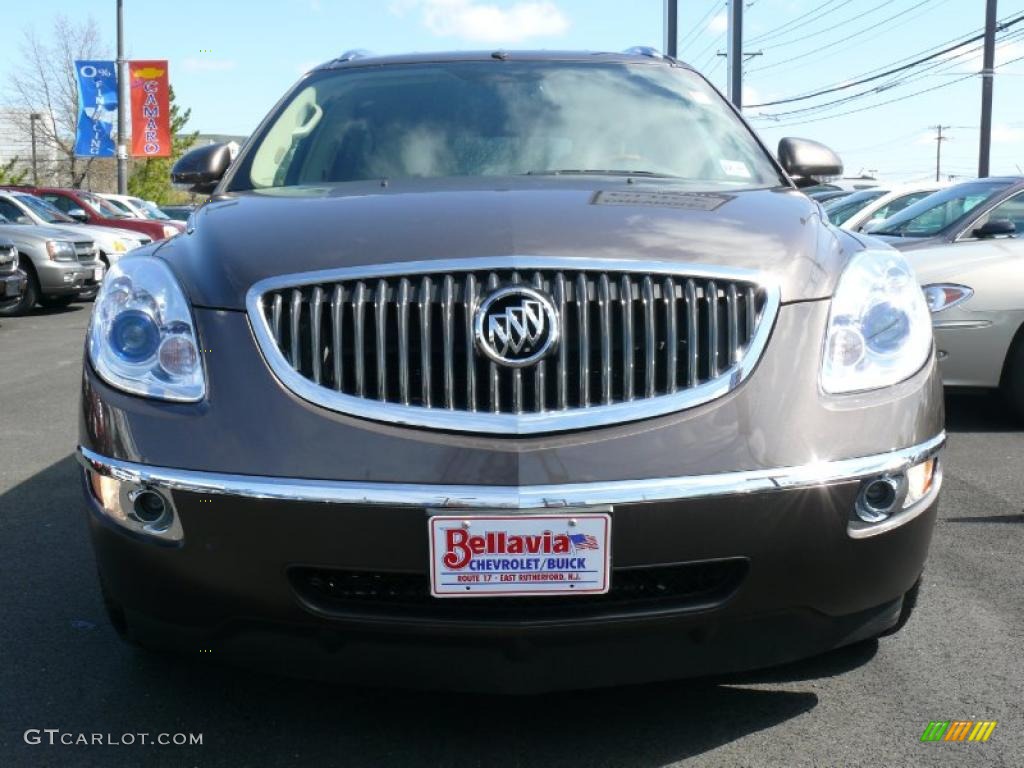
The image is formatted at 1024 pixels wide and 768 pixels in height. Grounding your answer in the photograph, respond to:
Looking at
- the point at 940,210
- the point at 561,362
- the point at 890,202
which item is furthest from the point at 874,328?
the point at 890,202

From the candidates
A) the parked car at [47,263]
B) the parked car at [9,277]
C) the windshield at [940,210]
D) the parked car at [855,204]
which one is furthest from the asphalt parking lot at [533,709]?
the parked car at [47,263]

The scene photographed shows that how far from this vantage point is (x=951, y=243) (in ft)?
22.5

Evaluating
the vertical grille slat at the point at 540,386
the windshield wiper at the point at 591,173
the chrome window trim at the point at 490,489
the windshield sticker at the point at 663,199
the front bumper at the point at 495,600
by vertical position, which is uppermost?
the windshield wiper at the point at 591,173

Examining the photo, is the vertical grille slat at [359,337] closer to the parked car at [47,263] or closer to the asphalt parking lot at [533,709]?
the asphalt parking lot at [533,709]

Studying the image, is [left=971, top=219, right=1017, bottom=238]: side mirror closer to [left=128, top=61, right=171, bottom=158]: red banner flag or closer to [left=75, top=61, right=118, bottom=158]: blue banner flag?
[left=75, top=61, right=118, bottom=158]: blue banner flag

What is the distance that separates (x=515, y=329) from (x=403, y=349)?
0.23 meters

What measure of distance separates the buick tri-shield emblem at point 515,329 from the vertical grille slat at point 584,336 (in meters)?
0.05

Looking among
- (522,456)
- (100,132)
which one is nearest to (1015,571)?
(522,456)

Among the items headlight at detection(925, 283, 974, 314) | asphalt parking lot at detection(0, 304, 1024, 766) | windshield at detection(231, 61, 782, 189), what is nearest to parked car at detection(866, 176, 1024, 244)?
headlight at detection(925, 283, 974, 314)

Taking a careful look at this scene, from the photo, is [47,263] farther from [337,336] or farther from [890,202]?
[337,336]

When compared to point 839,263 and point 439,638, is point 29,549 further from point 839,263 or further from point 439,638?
point 839,263

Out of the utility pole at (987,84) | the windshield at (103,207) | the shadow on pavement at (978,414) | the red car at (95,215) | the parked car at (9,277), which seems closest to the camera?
the shadow on pavement at (978,414)

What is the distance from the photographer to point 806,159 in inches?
166

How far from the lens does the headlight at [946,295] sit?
6.51 m
